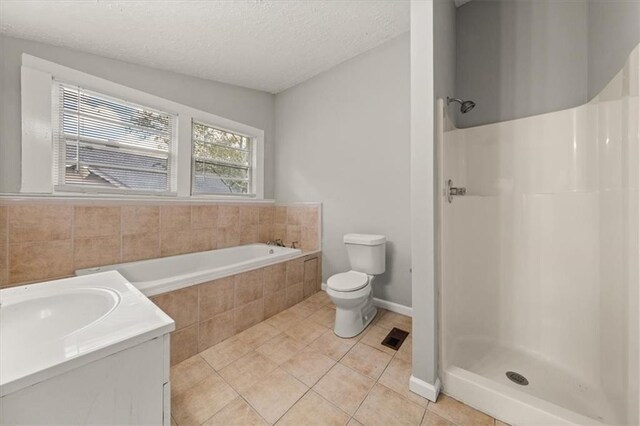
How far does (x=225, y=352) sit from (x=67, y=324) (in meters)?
1.01

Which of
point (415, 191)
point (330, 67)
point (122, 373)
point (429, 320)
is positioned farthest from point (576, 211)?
point (330, 67)

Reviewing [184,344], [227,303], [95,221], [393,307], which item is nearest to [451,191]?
[393,307]

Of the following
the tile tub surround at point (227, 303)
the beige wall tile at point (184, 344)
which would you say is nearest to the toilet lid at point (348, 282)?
the tile tub surround at point (227, 303)

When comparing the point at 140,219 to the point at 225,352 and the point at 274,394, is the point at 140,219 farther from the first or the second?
the point at 274,394

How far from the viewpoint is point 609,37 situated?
1260mm

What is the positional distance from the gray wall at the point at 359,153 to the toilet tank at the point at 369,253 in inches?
8.1

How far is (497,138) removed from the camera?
1.73m

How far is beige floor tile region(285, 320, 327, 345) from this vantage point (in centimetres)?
188

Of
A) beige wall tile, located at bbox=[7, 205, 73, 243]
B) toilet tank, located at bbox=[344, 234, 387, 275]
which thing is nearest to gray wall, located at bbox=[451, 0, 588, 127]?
toilet tank, located at bbox=[344, 234, 387, 275]

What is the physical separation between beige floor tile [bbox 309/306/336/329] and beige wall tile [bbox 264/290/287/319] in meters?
0.32

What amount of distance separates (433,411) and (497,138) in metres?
1.79

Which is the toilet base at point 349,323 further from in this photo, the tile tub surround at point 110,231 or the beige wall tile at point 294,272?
the tile tub surround at point 110,231

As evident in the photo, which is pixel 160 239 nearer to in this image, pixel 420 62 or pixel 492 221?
pixel 420 62

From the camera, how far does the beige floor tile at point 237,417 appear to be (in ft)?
3.83
